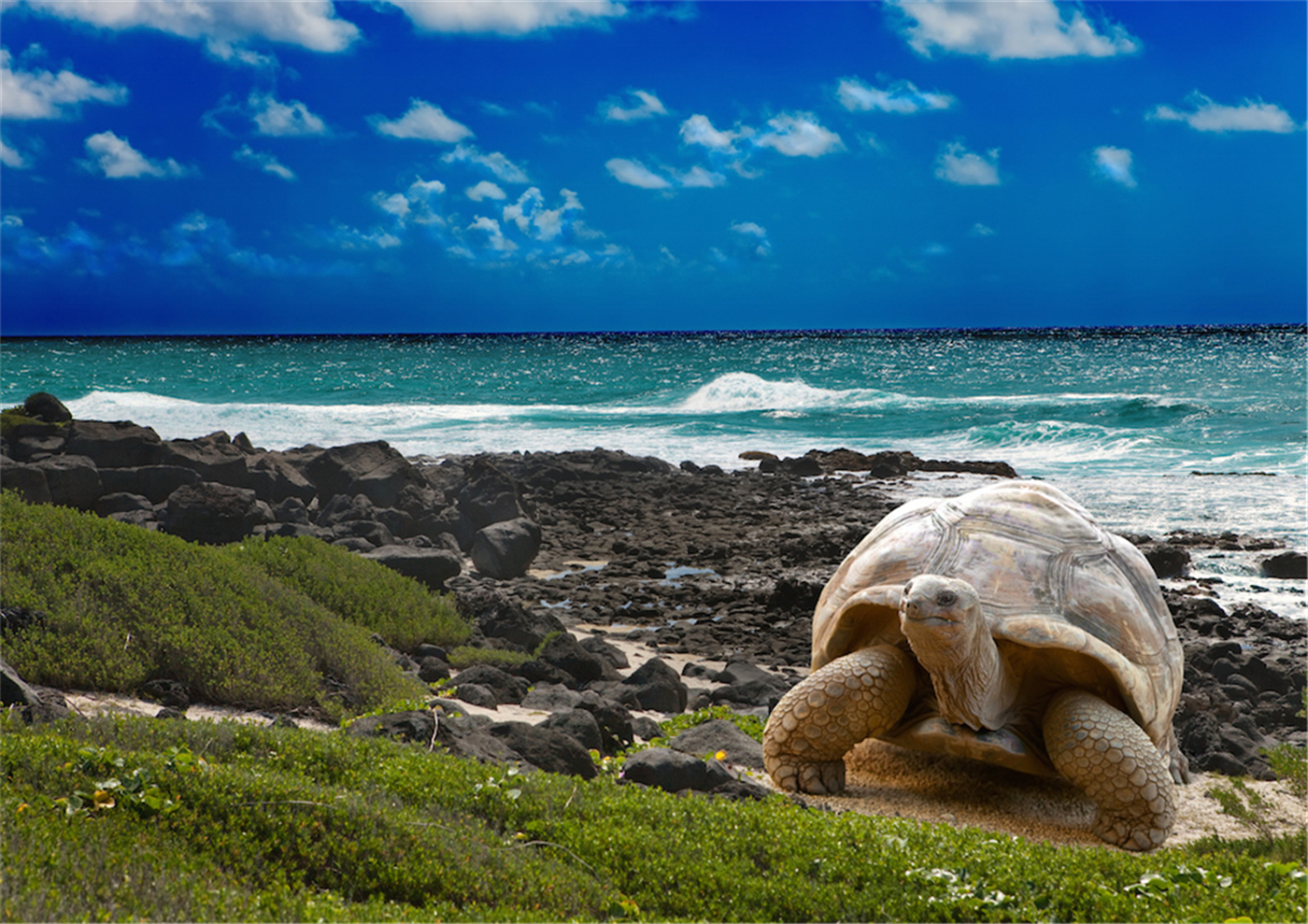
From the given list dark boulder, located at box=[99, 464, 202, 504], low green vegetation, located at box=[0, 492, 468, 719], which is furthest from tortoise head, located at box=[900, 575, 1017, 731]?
dark boulder, located at box=[99, 464, 202, 504]

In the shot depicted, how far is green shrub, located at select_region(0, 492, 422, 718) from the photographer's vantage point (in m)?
6.84

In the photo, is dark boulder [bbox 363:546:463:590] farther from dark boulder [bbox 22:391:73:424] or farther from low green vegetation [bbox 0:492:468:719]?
dark boulder [bbox 22:391:73:424]

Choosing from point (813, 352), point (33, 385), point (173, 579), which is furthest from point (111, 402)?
point (813, 352)

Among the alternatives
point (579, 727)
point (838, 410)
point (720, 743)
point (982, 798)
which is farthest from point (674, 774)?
point (838, 410)

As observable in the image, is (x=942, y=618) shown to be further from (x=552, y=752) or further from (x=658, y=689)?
(x=658, y=689)

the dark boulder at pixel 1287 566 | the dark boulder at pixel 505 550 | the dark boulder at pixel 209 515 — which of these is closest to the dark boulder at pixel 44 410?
the dark boulder at pixel 209 515

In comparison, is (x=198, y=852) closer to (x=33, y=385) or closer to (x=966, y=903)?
(x=966, y=903)

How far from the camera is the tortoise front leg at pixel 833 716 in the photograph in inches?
214

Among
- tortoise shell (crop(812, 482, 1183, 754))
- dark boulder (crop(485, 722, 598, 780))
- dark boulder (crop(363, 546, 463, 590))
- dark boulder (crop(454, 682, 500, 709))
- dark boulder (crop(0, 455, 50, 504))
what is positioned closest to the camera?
tortoise shell (crop(812, 482, 1183, 754))

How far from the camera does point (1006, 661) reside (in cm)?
548

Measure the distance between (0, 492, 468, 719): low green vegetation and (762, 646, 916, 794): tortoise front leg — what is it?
3.18 meters

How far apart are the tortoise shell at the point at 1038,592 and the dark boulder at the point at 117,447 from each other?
14.0 m

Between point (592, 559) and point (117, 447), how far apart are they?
8083mm

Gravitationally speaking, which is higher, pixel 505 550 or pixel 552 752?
pixel 552 752
